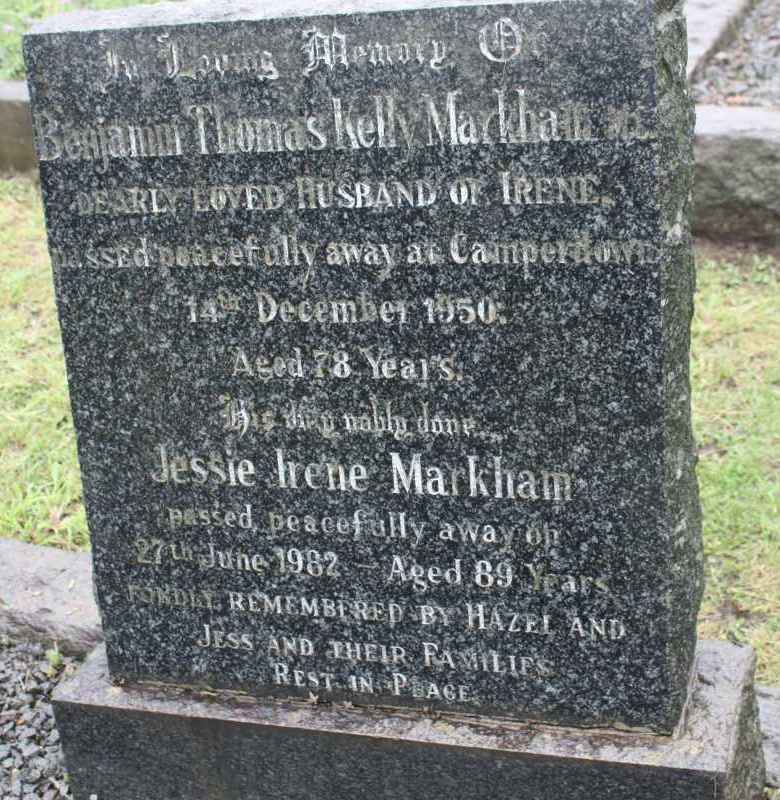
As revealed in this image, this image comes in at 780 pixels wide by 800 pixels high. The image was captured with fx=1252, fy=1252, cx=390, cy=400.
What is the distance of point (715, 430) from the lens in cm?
450

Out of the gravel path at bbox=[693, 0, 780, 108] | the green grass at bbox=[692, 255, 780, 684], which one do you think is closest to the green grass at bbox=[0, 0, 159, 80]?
the gravel path at bbox=[693, 0, 780, 108]

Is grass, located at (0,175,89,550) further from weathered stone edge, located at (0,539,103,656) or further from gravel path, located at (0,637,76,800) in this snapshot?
gravel path, located at (0,637,76,800)

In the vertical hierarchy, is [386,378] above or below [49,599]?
above

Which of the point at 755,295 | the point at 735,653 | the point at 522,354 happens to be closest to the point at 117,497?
the point at 522,354

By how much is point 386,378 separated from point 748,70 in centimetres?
548

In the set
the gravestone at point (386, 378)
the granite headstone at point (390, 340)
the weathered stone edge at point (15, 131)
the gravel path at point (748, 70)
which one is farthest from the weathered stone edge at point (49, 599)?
the gravel path at point (748, 70)

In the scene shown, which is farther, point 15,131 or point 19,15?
point 19,15

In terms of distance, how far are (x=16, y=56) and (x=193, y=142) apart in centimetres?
538

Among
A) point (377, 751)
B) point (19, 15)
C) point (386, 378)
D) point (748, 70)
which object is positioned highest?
point (19, 15)

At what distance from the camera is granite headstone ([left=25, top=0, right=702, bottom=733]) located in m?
2.32

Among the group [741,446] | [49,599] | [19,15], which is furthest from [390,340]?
[19,15]

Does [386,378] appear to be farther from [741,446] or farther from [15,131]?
[15,131]

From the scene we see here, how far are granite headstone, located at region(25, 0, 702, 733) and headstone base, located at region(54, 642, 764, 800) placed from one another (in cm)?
6

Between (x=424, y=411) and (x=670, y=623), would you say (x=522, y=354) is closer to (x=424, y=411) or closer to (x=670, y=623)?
(x=424, y=411)
